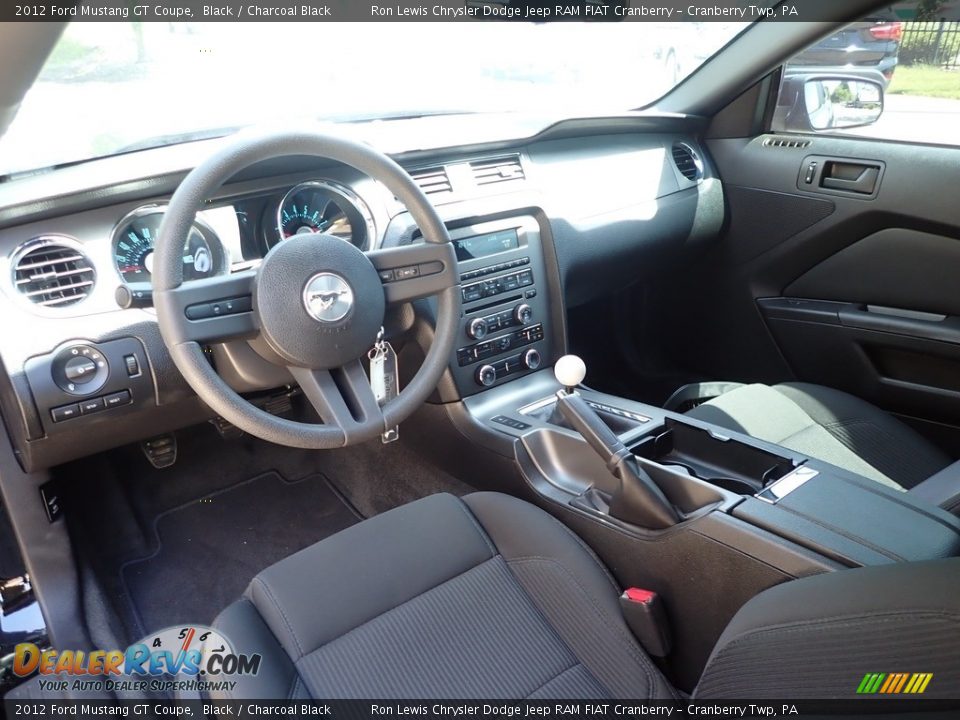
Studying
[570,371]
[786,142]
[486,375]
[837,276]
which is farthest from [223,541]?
[786,142]

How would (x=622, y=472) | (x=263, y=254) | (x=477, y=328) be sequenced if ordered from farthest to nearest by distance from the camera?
(x=477, y=328) < (x=263, y=254) < (x=622, y=472)

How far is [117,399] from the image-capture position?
1.56 m

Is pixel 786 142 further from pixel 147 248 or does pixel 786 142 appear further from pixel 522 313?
pixel 147 248

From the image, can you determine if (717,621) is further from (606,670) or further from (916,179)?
(916,179)

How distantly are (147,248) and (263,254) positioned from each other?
9.1 inches

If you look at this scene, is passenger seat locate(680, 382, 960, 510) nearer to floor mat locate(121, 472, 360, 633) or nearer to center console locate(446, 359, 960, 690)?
center console locate(446, 359, 960, 690)

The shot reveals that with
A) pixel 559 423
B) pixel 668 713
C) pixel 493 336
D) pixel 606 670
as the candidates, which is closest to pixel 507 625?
pixel 606 670

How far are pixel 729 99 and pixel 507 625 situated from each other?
6.40 feet

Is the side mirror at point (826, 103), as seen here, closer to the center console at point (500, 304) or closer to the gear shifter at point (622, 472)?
the center console at point (500, 304)

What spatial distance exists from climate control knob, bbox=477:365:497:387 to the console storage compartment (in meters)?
0.44

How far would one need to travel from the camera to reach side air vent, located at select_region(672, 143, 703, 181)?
100.0 inches

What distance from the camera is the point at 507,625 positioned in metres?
1.32

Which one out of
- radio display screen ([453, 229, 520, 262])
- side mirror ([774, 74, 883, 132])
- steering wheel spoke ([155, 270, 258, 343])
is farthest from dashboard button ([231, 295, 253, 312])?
side mirror ([774, 74, 883, 132])

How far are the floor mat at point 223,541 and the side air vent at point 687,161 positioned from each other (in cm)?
151
